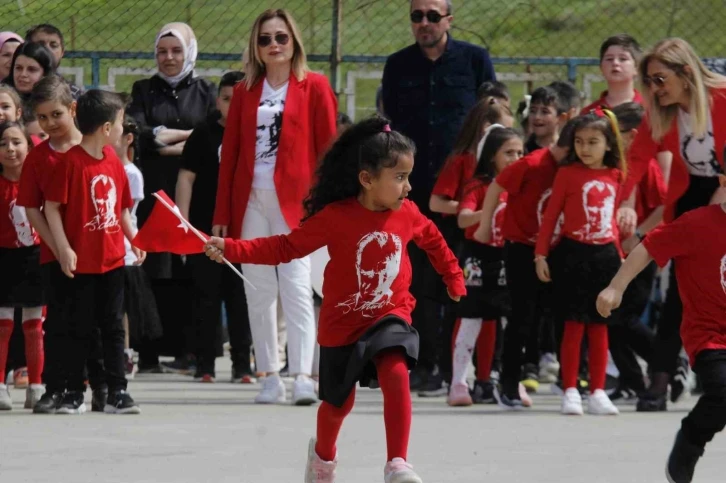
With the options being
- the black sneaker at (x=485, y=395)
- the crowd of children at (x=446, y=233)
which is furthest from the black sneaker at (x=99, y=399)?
the black sneaker at (x=485, y=395)

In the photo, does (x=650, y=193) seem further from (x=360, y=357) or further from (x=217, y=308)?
(x=360, y=357)

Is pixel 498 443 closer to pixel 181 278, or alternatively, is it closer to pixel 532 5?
pixel 181 278

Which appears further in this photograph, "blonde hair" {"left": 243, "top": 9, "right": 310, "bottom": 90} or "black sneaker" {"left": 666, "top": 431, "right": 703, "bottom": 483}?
"blonde hair" {"left": 243, "top": 9, "right": 310, "bottom": 90}

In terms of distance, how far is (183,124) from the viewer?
11125mm

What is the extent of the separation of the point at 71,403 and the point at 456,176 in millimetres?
2743

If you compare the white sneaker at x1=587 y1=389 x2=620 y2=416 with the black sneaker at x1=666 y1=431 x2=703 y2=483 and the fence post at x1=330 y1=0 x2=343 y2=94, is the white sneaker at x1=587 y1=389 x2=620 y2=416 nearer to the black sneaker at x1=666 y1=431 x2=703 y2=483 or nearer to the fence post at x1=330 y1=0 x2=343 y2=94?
the black sneaker at x1=666 y1=431 x2=703 y2=483

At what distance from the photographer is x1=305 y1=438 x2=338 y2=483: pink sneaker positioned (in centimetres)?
616

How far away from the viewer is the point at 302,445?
7.35 metres

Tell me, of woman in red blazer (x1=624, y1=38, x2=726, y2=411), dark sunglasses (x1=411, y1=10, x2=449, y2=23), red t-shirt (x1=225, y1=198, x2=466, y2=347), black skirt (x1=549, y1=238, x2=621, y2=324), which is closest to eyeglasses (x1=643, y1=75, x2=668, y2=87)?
woman in red blazer (x1=624, y1=38, x2=726, y2=411)

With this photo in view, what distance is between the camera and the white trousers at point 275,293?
30.0 ft

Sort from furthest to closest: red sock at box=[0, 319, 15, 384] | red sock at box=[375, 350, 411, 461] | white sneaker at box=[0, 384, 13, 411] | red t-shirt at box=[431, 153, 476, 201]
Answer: red t-shirt at box=[431, 153, 476, 201] → red sock at box=[0, 319, 15, 384] → white sneaker at box=[0, 384, 13, 411] → red sock at box=[375, 350, 411, 461]

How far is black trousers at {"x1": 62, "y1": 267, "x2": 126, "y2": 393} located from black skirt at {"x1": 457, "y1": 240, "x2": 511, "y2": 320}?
80.3 inches

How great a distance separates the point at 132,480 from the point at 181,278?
5.40 m

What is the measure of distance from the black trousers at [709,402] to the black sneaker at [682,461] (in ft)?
0.09
